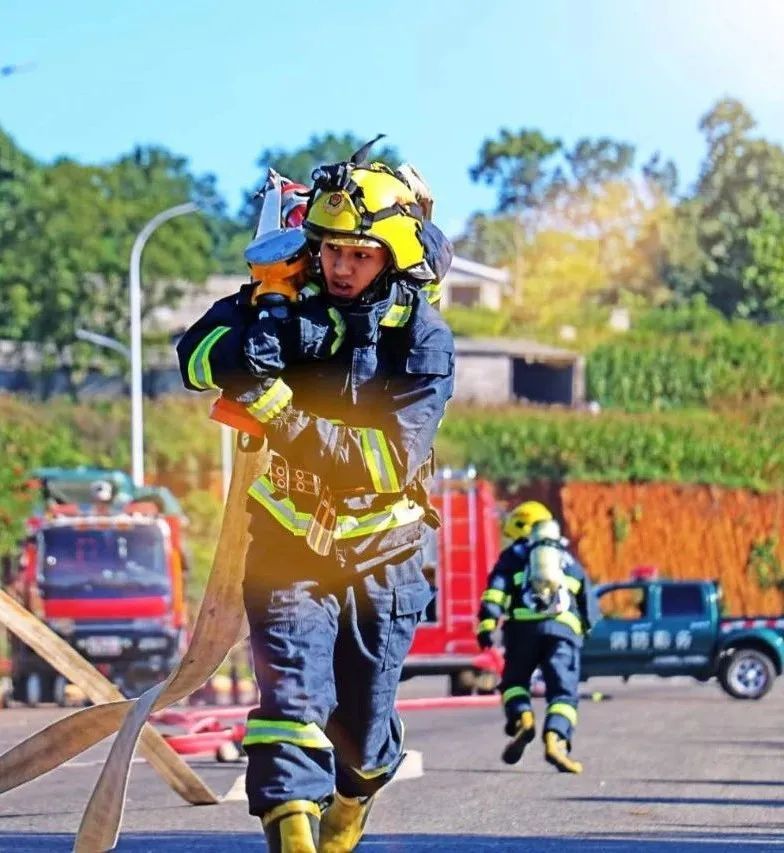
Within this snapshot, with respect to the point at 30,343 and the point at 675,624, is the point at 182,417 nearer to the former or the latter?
the point at 30,343

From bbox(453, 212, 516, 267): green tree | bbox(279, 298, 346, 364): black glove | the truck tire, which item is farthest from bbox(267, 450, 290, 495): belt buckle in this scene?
bbox(453, 212, 516, 267): green tree

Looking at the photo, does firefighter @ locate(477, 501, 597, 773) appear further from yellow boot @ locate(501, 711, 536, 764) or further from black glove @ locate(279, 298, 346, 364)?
black glove @ locate(279, 298, 346, 364)

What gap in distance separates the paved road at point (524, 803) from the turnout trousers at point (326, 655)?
6.21 ft

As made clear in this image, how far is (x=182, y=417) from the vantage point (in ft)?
177

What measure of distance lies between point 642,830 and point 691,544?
44.2 m

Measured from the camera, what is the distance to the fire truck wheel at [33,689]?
2361 centimetres

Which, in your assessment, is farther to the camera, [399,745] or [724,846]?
[724,846]

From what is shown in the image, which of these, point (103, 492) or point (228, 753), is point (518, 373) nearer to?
point (103, 492)

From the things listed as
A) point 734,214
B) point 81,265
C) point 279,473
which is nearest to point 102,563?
point 279,473

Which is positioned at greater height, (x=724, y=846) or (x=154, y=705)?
(x=154, y=705)

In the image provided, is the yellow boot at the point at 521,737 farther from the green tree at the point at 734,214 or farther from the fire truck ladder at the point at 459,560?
the green tree at the point at 734,214

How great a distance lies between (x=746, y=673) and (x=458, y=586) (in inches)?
139

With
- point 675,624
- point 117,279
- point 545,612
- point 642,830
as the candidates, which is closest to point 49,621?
point 675,624

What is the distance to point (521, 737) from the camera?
40.0ft
